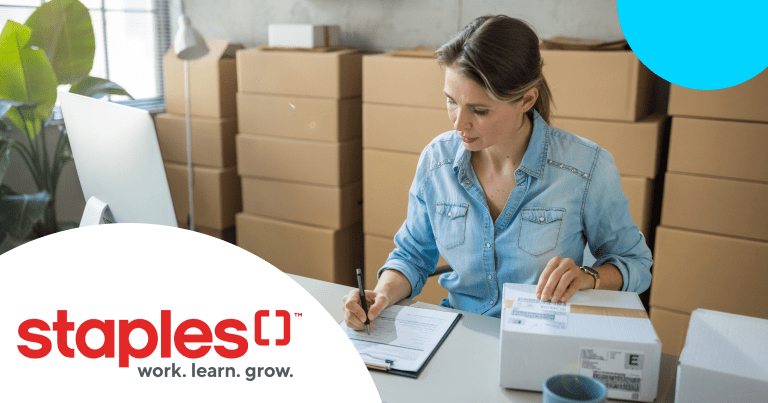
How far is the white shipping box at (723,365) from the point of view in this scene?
85 cm

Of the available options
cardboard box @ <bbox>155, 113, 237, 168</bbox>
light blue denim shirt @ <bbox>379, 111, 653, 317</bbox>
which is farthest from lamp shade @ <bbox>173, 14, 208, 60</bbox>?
light blue denim shirt @ <bbox>379, 111, 653, 317</bbox>

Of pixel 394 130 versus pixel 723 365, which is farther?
pixel 394 130

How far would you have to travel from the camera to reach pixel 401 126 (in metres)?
2.70

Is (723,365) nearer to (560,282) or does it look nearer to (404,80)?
(560,282)

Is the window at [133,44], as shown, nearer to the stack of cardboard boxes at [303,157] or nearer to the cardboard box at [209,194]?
the cardboard box at [209,194]

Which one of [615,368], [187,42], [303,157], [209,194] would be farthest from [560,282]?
[209,194]

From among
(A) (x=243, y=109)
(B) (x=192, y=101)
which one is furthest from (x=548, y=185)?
(B) (x=192, y=101)

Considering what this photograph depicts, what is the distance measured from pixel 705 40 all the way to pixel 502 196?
41.1 inches

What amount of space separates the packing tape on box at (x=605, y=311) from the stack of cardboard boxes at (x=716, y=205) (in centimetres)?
122

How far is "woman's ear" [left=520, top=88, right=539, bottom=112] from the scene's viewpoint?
1.39 meters

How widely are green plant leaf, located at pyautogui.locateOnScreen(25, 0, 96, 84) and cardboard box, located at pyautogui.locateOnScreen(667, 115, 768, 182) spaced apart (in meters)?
2.39

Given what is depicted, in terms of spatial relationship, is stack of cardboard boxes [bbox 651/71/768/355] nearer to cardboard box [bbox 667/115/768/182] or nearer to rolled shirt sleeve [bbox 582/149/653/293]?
cardboard box [bbox 667/115/768/182]

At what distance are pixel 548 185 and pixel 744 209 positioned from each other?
3.78 feet

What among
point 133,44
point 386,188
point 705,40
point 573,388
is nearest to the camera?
point 573,388
